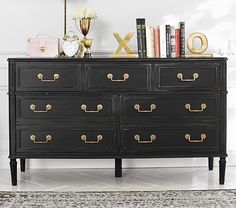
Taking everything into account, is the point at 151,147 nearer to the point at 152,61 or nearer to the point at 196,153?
the point at 196,153

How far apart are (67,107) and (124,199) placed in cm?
79

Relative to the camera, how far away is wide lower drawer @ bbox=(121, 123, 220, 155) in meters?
4.12

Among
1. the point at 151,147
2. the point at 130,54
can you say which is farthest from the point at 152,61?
the point at 151,147

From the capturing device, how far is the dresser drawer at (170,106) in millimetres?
4113

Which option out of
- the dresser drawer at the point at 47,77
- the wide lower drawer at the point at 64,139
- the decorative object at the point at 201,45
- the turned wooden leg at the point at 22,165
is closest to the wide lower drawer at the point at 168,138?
the wide lower drawer at the point at 64,139

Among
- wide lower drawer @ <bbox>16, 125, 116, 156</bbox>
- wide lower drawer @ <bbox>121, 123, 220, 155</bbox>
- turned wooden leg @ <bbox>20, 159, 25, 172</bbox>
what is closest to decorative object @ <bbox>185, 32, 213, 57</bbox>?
wide lower drawer @ <bbox>121, 123, 220, 155</bbox>

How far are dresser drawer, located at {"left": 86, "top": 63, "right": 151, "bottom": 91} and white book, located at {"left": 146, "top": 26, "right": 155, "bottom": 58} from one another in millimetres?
240

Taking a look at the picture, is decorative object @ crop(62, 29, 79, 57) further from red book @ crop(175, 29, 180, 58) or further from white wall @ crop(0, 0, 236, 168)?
red book @ crop(175, 29, 180, 58)

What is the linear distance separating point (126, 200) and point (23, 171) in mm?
1217

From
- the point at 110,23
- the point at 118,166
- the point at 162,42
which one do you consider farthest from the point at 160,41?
the point at 118,166

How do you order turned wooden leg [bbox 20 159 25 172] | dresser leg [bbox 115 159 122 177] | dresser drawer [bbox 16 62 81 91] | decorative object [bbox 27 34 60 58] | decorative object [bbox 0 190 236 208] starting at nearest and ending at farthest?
decorative object [bbox 0 190 236 208]
dresser drawer [bbox 16 62 81 91]
decorative object [bbox 27 34 60 58]
dresser leg [bbox 115 159 122 177]
turned wooden leg [bbox 20 159 25 172]

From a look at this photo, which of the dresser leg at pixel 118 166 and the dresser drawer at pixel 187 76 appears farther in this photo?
the dresser leg at pixel 118 166

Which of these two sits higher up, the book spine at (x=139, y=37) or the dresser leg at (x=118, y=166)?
the book spine at (x=139, y=37)

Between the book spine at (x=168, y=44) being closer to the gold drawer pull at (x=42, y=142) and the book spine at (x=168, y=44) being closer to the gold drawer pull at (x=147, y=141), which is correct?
the gold drawer pull at (x=147, y=141)
